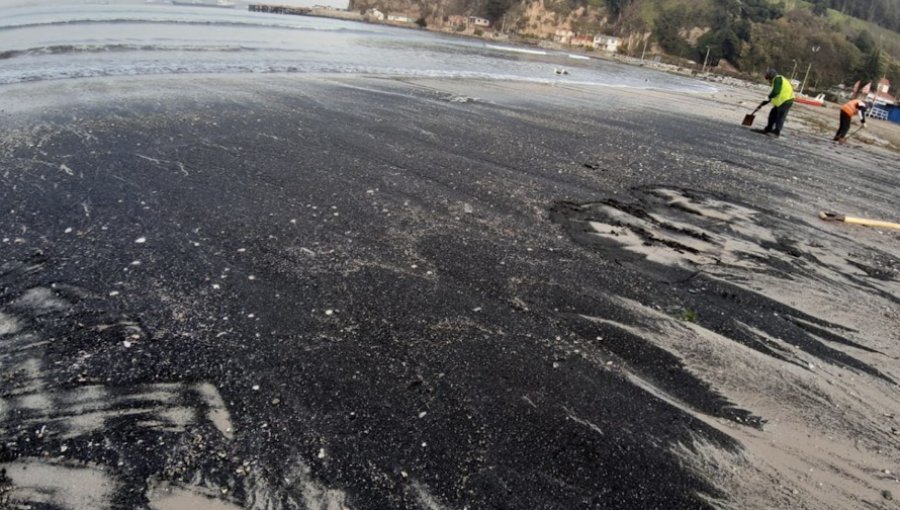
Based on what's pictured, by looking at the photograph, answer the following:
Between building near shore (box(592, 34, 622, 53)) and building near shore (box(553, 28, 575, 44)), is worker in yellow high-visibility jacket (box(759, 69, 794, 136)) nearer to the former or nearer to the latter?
building near shore (box(592, 34, 622, 53))

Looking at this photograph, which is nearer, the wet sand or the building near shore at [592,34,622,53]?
the wet sand

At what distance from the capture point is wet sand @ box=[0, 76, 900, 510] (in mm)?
2941

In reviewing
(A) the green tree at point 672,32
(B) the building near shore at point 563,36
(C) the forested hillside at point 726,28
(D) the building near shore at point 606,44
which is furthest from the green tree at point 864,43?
(B) the building near shore at point 563,36

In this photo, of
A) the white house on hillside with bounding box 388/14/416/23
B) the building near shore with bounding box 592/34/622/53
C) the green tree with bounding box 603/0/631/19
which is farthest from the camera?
the green tree with bounding box 603/0/631/19

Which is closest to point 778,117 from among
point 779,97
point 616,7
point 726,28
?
point 779,97

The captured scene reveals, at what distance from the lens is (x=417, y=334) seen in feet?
13.9

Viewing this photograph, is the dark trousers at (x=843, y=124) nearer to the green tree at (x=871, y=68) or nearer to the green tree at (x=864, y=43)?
the green tree at (x=871, y=68)

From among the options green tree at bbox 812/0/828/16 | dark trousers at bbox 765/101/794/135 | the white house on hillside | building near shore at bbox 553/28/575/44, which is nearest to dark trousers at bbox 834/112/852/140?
dark trousers at bbox 765/101/794/135

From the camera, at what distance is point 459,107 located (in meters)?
15.0

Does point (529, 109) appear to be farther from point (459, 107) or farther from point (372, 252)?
point (372, 252)

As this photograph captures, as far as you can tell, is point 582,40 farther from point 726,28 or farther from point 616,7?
point 726,28

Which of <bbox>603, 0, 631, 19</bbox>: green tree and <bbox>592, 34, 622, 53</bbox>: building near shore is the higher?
<bbox>603, 0, 631, 19</bbox>: green tree

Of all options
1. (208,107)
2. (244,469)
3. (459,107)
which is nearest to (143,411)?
(244,469)

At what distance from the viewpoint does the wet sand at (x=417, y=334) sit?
116 inches
